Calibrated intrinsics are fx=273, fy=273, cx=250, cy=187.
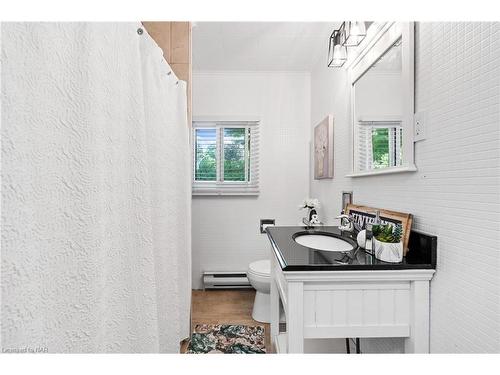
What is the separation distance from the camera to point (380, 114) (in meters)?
1.31

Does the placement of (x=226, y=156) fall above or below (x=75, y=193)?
above

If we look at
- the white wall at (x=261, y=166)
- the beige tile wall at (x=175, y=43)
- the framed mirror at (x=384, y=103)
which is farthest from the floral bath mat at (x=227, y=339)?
the beige tile wall at (x=175, y=43)

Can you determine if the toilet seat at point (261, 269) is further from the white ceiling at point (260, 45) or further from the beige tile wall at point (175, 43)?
the white ceiling at point (260, 45)

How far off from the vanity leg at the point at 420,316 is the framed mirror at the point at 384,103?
0.43m

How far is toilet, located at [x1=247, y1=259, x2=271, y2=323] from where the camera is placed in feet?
6.48

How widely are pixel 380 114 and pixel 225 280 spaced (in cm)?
194

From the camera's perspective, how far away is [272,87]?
2.65m

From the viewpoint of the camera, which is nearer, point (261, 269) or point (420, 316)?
point (420, 316)

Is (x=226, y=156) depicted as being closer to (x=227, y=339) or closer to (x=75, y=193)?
(x=227, y=339)

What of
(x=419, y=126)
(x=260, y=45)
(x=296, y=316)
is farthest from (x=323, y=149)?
(x=296, y=316)

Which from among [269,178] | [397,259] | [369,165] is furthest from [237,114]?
[397,259]

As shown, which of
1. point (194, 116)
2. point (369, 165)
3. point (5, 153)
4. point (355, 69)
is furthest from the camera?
point (194, 116)

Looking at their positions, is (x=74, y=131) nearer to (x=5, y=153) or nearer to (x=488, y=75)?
(x=5, y=153)
